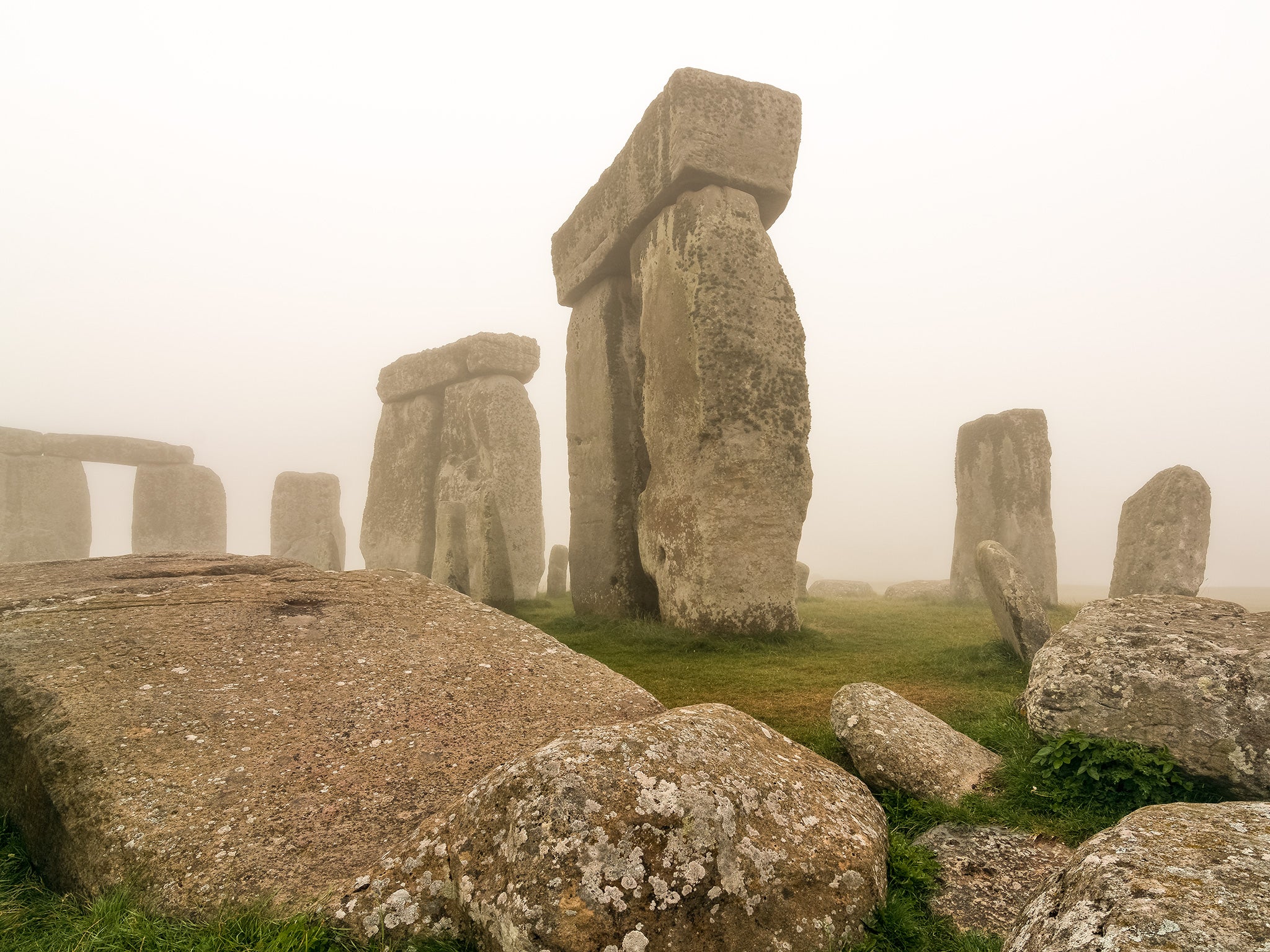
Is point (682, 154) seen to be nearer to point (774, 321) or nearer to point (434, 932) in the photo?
point (774, 321)

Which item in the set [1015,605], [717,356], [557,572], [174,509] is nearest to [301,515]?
[174,509]

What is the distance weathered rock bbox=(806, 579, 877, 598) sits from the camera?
62.2ft

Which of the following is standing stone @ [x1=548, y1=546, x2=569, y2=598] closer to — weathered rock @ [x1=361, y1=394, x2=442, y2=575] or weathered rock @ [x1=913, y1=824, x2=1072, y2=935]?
weathered rock @ [x1=361, y1=394, x2=442, y2=575]

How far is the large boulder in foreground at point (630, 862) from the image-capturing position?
2.19 m

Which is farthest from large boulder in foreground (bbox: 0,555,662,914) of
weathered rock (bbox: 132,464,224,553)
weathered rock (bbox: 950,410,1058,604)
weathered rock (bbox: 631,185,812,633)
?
weathered rock (bbox: 132,464,224,553)

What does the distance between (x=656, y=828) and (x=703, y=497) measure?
209 inches

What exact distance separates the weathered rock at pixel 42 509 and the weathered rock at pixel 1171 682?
21.4 metres

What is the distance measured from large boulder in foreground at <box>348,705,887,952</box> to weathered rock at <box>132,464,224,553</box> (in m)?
19.8

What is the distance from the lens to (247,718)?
3213mm

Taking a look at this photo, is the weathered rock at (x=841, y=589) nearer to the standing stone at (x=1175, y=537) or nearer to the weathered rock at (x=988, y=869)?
the standing stone at (x=1175, y=537)

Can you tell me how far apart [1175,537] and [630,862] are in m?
11.1

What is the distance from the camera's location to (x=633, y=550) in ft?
30.9

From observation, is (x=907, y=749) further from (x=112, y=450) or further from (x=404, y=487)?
(x=112, y=450)

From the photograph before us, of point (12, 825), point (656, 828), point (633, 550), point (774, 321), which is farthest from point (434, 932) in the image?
point (633, 550)
